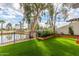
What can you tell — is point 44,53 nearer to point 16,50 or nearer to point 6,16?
point 16,50

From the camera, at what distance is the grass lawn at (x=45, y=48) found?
1898 mm

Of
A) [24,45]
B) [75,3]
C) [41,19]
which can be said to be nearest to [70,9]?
[75,3]

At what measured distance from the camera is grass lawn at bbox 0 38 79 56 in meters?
1.90

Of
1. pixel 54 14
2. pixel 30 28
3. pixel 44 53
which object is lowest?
pixel 44 53

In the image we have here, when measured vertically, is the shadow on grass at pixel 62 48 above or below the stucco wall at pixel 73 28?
below

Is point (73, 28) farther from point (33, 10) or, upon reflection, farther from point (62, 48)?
point (33, 10)

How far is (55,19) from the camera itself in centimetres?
192

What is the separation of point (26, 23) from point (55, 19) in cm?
26

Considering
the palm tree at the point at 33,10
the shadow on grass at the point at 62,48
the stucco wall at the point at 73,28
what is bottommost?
Answer: the shadow on grass at the point at 62,48

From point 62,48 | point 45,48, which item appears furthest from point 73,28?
point 45,48

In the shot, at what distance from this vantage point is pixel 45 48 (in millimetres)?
1916

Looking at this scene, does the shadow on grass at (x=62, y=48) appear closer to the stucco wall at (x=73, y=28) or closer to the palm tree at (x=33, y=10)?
the stucco wall at (x=73, y=28)

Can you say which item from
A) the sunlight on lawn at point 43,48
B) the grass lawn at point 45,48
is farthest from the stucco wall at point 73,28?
the sunlight on lawn at point 43,48

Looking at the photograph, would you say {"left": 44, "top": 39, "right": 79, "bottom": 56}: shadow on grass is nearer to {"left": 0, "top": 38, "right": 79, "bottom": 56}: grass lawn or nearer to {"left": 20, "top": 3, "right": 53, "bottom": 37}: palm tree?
{"left": 0, "top": 38, "right": 79, "bottom": 56}: grass lawn
